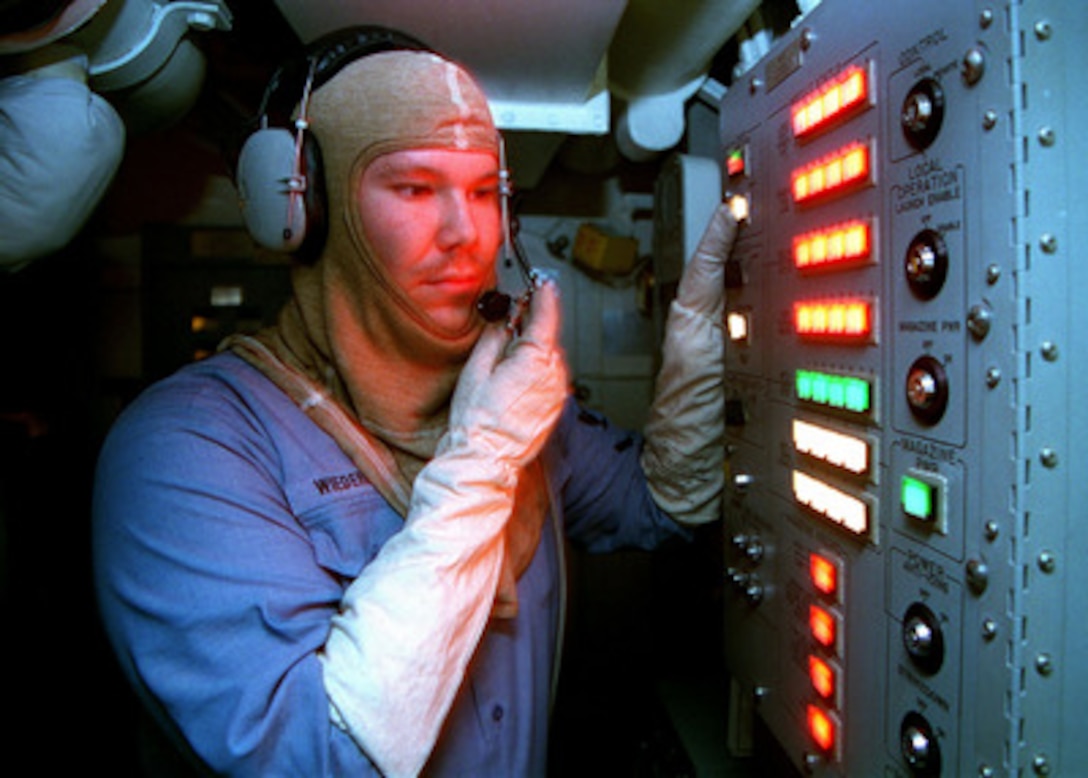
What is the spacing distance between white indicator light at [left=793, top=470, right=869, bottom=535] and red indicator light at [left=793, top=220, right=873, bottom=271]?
349 millimetres

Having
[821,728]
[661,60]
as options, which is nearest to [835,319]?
[821,728]

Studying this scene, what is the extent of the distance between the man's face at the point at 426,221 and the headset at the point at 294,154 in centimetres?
10

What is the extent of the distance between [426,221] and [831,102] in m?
0.69

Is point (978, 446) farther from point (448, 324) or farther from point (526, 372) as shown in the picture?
point (448, 324)

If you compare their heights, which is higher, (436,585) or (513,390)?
(513,390)

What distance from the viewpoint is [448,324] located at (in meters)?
1.36

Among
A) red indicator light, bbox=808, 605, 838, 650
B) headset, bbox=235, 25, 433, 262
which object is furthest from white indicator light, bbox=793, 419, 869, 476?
headset, bbox=235, 25, 433, 262

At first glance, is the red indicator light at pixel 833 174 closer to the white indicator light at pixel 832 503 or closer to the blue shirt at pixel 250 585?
the white indicator light at pixel 832 503

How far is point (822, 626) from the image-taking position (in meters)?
1.19

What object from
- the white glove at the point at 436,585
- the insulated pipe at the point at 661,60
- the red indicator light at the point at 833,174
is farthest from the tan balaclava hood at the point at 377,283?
the insulated pipe at the point at 661,60

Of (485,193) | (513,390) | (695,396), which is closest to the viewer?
(513,390)

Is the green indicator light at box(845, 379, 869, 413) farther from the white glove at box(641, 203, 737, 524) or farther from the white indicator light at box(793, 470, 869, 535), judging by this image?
the white glove at box(641, 203, 737, 524)

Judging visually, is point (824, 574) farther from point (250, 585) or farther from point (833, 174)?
point (250, 585)

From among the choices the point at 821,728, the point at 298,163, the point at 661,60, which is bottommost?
the point at 821,728
